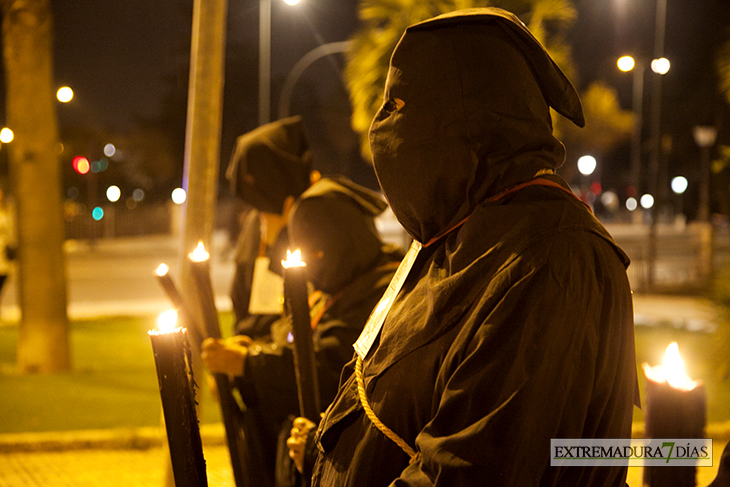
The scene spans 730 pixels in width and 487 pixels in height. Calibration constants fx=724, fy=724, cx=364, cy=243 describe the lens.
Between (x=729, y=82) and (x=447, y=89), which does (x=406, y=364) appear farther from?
(x=729, y=82)

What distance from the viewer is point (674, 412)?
5.52 ft

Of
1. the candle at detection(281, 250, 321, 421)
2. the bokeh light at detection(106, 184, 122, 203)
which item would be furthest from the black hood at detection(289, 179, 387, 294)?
the bokeh light at detection(106, 184, 122, 203)

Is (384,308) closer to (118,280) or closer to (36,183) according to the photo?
(36,183)

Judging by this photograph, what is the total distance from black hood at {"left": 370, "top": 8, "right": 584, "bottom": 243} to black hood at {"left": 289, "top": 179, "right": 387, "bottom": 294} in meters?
1.25

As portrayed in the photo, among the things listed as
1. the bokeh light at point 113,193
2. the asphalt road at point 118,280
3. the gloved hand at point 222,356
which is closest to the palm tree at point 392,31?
the asphalt road at point 118,280

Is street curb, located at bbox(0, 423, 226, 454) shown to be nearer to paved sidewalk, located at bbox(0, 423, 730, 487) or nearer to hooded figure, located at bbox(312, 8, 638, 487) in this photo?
paved sidewalk, located at bbox(0, 423, 730, 487)

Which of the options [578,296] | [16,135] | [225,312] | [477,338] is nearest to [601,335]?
[578,296]

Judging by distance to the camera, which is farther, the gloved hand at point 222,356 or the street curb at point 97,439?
the street curb at point 97,439

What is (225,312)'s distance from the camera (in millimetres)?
11773

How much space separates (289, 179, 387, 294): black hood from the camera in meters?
2.69

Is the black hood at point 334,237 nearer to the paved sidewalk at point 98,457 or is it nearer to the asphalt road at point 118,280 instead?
the paved sidewalk at point 98,457

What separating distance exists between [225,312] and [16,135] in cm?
513

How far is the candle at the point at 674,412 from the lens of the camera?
168cm

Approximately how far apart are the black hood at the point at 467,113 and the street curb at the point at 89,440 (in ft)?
14.7
